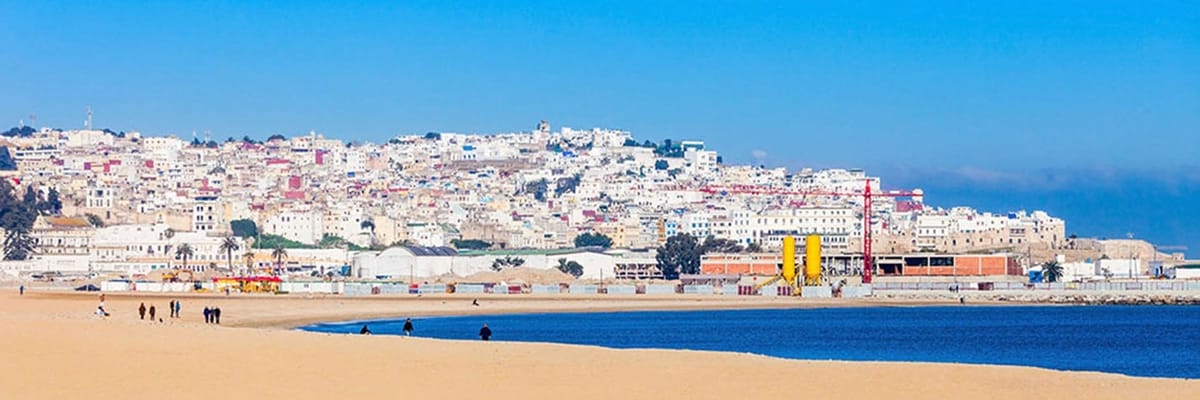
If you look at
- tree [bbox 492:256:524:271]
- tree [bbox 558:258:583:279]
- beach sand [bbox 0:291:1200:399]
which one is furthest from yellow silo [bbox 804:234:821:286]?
beach sand [bbox 0:291:1200:399]

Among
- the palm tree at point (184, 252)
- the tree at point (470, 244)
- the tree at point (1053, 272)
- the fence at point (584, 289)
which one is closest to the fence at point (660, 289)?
the fence at point (584, 289)

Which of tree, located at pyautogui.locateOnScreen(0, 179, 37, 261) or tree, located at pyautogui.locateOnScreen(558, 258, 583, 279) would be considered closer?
tree, located at pyautogui.locateOnScreen(558, 258, 583, 279)

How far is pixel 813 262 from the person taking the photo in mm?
92750

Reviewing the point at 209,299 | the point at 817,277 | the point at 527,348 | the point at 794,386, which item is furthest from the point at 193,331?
the point at 817,277

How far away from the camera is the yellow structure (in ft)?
302

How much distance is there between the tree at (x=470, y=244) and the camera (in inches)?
6915

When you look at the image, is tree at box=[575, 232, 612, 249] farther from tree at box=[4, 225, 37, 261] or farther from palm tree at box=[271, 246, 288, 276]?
tree at box=[4, 225, 37, 261]

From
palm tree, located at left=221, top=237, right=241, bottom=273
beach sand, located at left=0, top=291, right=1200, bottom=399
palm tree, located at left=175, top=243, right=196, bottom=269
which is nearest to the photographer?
beach sand, located at left=0, top=291, right=1200, bottom=399

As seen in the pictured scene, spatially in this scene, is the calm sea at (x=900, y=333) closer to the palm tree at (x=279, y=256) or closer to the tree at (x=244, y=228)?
the palm tree at (x=279, y=256)

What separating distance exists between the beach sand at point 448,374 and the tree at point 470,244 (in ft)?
466

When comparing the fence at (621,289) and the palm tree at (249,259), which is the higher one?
the palm tree at (249,259)

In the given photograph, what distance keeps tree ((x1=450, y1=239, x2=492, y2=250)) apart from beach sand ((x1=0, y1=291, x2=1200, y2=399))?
142 m

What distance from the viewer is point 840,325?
2317 inches

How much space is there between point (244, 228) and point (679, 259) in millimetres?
56548
